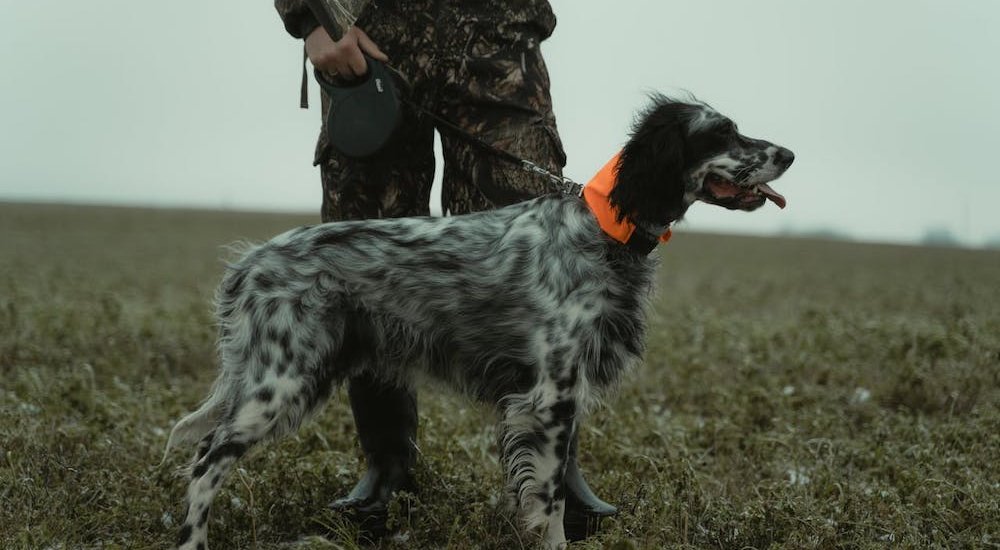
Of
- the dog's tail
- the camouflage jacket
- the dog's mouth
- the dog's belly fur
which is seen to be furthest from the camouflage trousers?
the dog's tail

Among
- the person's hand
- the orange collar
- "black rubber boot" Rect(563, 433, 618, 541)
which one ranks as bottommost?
"black rubber boot" Rect(563, 433, 618, 541)

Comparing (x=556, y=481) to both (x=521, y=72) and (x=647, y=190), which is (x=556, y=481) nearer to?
(x=647, y=190)

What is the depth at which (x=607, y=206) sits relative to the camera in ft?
13.4

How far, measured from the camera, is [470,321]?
4.15 metres

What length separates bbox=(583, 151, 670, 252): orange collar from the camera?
405 centimetres

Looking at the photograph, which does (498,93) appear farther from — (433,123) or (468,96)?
(433,123)

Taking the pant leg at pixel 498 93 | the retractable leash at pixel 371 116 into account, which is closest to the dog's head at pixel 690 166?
the retractable leash at pixel 371 116

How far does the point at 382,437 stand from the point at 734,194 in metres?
1.89

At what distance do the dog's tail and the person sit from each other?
676 mm

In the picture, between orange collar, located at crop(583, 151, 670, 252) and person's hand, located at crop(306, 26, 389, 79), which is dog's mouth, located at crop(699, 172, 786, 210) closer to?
orange collar, located at crop(583, 151, 670, 252)

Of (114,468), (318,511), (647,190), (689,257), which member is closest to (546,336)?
(647,190)

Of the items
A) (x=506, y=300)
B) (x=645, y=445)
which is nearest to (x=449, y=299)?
(x=506, y=300)

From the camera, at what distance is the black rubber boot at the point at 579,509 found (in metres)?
4.36

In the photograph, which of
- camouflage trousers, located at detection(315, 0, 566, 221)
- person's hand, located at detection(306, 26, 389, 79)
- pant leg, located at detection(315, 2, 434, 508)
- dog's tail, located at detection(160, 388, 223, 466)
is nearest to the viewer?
dog's tail, located at detection(160, 388, 223, 466)
